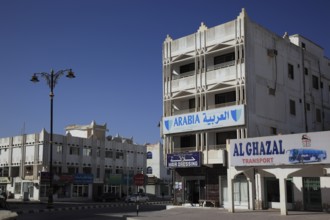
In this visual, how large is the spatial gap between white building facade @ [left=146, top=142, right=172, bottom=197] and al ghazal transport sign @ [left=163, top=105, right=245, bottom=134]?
137 ft

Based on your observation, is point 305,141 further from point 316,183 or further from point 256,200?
point 256,200

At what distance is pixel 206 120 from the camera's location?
39500 millimetres

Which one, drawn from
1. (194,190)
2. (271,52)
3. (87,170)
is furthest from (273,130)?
(87,170)

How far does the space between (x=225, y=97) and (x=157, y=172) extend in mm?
45895

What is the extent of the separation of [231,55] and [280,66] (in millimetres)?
5203

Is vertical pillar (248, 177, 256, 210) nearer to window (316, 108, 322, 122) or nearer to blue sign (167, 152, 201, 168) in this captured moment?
blue sign (167, 152, 201, 168)

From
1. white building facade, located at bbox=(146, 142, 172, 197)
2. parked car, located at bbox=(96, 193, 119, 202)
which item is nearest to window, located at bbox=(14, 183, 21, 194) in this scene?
parked car, located at bbox=(96, 193, 119, 202)

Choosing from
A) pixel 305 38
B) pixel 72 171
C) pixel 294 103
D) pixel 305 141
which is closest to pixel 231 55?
pixel 294 103

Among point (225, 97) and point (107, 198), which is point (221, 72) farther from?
point (107, 198)

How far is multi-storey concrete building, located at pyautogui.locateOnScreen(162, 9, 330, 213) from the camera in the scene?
38.3 meters

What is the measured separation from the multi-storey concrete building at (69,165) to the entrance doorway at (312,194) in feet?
127

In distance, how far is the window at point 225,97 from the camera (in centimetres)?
4087

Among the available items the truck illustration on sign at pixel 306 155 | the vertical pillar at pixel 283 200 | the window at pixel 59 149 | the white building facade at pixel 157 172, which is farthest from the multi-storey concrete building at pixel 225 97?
the white building facade at pixel 157 172

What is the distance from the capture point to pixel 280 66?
4259 centimetres
